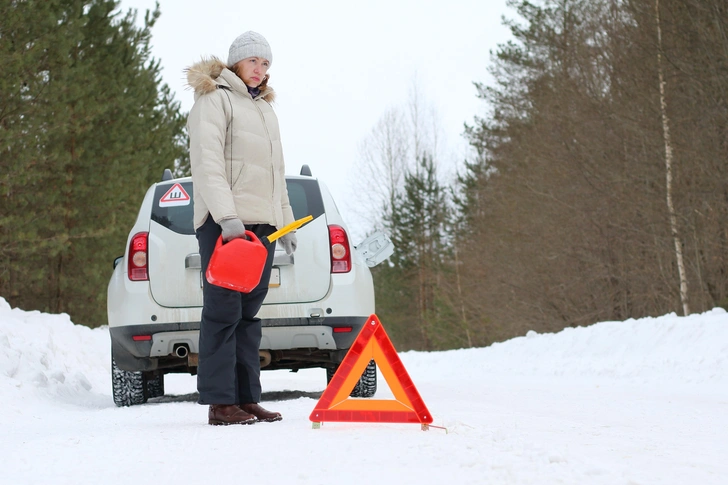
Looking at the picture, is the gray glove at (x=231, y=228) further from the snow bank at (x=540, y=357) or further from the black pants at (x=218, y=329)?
the snow bank at (x=540, y=357)

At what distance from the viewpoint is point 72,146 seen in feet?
67.1

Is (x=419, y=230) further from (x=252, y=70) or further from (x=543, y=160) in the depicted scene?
(x=252, y=70)

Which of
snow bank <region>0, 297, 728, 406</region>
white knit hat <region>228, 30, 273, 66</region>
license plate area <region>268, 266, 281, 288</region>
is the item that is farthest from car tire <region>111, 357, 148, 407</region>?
A: white knit hat <region>228, 30, 273, 66</region>

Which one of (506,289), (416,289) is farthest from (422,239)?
(506,289)

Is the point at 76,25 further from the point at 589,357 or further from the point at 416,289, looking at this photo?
the point at 416,289

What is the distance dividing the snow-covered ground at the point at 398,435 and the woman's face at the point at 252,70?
77.4 inches

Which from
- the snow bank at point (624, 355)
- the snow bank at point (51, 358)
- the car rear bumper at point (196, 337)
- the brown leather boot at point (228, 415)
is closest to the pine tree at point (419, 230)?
the snow bank at point (624, 355)

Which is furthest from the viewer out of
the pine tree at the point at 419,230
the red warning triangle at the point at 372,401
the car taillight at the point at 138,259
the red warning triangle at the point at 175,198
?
the pine tree at the point at 419,230

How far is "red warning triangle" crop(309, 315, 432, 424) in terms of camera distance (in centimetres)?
458

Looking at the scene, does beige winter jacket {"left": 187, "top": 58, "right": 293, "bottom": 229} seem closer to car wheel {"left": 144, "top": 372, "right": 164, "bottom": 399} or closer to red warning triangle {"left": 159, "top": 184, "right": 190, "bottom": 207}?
red warning triangle {"left": 159, "top": 184, "right": 190, "bottom": 207}

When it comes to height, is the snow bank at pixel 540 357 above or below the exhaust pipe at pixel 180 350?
below

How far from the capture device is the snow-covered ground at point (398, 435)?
3486 mm

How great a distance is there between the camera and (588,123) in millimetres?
22438

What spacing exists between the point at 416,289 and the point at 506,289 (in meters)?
18.5
